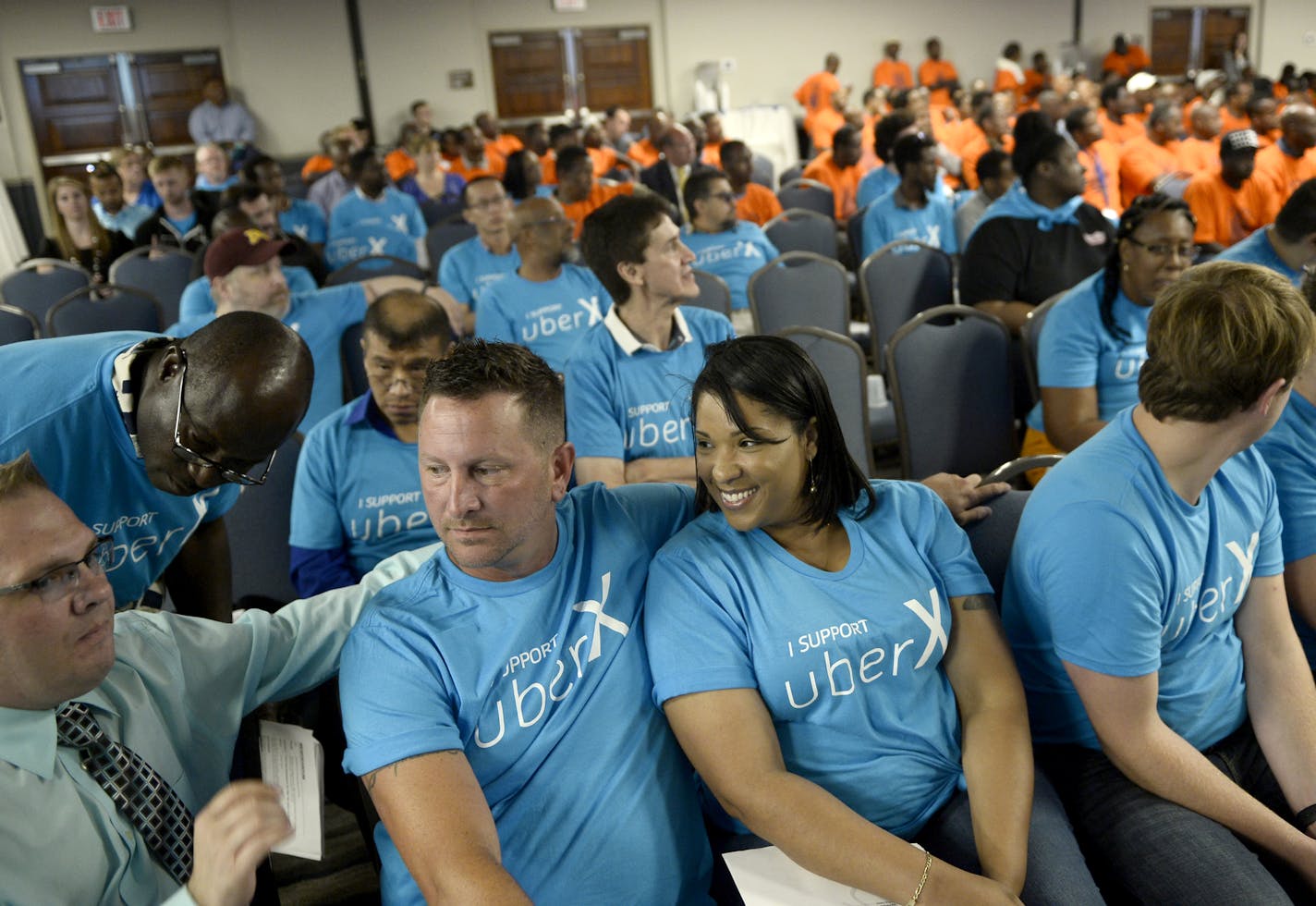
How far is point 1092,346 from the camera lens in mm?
2834

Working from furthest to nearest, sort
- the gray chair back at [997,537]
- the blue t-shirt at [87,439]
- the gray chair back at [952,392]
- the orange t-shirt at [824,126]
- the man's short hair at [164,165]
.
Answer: the orange t-shirt at [824,126] → the man's short hair at [164,165] → the gray chair back at [952,392] → the gray chair back at [997,537] → the blue t-shirt at [87,439]

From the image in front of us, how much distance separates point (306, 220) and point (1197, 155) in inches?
272

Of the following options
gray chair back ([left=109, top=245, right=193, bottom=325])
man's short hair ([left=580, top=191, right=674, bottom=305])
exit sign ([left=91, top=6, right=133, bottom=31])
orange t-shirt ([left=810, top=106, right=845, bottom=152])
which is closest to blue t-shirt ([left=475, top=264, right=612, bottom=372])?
man's short hair ([left=580, top=191, right=674, bottom=305])

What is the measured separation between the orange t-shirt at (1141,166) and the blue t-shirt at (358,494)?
6.56 meters

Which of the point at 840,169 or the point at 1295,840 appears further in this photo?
the point at 840,169

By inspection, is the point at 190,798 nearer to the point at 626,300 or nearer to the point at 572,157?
the point at 626,300

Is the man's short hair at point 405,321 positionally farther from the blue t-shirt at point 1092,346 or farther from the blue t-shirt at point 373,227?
the blue t-shirt at point 373,227

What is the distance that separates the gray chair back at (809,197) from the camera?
7.40m

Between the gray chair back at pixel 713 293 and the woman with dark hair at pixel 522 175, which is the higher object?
the woman with dark hair at pixel 522 175

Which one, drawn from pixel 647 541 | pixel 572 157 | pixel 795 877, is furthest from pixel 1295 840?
pixel 572 157

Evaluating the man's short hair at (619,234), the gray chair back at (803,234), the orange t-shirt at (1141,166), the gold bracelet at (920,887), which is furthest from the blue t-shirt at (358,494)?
the orange t-shirt at (1141,166)

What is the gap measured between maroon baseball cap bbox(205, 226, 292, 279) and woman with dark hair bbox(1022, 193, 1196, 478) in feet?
7.86

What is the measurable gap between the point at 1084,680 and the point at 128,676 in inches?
54.8

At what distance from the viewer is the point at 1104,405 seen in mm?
2922
